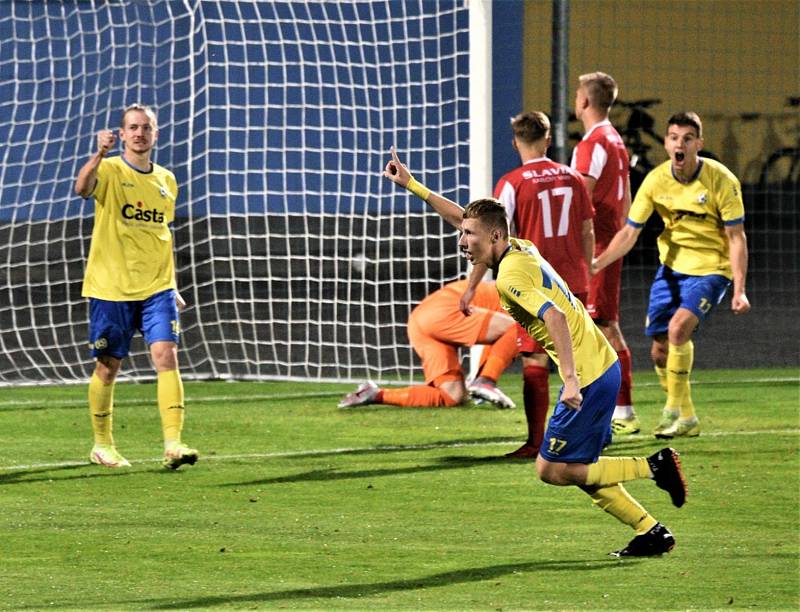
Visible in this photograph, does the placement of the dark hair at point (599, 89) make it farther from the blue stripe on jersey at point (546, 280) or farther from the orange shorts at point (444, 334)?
the blue stripe on jersey at point (546, 280)

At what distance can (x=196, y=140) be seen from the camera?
15.9 meters

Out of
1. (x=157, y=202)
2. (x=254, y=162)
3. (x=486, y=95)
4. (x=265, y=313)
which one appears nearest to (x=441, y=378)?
(x=486, y=95)

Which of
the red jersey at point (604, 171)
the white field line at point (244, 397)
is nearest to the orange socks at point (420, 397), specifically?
the white field line at point (244, 397)

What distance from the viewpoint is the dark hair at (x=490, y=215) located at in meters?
5.80

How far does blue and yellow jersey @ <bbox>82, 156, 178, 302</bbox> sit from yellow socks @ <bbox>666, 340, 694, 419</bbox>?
2895mm

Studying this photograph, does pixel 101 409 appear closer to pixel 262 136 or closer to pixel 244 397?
pixel 244 397

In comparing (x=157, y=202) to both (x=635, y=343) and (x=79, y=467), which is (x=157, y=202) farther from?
(x=635, y=343)

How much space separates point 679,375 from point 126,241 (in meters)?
3.21

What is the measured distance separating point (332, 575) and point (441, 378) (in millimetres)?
4935

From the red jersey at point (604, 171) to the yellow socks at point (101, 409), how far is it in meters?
2.94

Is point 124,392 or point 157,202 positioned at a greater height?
point 157,202

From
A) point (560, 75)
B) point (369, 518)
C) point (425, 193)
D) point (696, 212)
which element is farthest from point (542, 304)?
point (560, 75)

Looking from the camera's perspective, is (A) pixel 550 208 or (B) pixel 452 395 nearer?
(A) pixel 550 208

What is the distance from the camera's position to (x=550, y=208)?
27.3 feet
